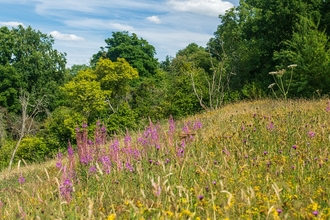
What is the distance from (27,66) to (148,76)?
534 inches

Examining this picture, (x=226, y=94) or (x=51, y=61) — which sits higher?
(x=51, y=61)

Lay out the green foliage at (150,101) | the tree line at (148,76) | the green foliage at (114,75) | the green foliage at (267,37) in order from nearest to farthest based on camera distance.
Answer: the tree line at (148,76)
the green foliage at (267,37)
the green foliage at (150,101)
the green foliage at (114,75)

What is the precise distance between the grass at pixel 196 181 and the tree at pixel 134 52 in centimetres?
3612

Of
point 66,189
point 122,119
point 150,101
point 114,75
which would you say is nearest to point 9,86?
point 114,75

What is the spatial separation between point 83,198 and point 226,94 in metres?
22.8

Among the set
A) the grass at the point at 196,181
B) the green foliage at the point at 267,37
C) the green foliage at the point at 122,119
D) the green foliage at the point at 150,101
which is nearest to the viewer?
the grass at the point at 196,181

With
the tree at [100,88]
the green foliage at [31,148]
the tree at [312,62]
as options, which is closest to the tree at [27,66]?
the tree at [100,88]

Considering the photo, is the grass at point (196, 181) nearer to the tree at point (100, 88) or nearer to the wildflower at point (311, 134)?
the wildflower at point (311, 134)

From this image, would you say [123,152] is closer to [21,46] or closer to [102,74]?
[102,74]

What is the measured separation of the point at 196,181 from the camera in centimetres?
307

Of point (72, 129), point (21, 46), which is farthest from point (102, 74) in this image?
point (21, 46)

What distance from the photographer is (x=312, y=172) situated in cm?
308

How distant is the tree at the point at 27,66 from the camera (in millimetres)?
34750

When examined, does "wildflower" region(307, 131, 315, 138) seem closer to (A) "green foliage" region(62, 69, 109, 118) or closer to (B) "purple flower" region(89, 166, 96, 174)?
(B) "purple flower" region(89, 166, 96, 174)
